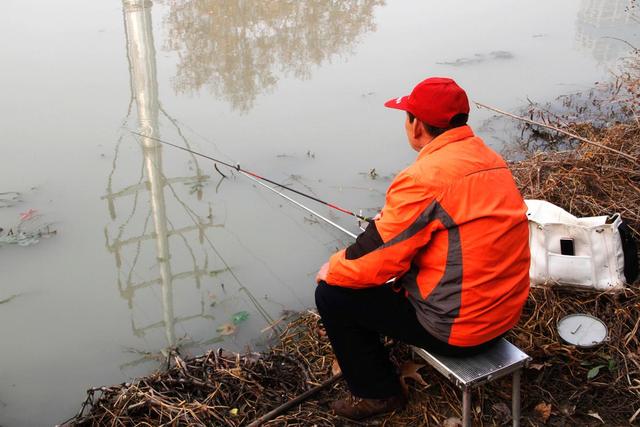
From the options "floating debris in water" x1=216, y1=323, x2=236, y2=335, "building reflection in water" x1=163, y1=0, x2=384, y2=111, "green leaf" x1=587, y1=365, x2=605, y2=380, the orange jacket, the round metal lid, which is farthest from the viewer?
"building reflection in water" x1=163, y1=0, x2=384, y2=111

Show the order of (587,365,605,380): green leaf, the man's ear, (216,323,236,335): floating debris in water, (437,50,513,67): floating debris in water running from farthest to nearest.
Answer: (437,50,513,67): floating debris in water < (216,323,236,335): floating debris in water < (587,365,605,380): green leaf < the man's ear

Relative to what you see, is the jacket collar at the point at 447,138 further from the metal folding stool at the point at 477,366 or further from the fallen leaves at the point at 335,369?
the fallen leaves at the point at 335,369

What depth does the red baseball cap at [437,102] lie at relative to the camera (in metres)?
1.86

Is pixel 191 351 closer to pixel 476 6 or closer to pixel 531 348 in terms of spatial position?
pixel 531 348

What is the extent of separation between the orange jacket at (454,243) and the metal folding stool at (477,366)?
0.08 meters

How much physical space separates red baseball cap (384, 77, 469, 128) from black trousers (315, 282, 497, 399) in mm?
572

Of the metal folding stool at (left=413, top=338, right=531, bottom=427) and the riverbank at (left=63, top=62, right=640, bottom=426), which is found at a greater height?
the metal folding stool at (left=413, top=338, right=531, bottom=427)

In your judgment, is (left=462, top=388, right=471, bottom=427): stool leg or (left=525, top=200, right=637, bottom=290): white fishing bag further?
(left=525, top=200, right=637, bottom=290): white fishing bag

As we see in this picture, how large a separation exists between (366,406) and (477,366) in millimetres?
449

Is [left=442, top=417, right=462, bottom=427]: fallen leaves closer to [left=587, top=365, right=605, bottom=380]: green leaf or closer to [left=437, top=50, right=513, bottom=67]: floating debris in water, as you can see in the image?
[left=587, top=365, right=605, bottom=380]: green leaf

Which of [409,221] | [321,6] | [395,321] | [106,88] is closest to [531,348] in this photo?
[395,321]

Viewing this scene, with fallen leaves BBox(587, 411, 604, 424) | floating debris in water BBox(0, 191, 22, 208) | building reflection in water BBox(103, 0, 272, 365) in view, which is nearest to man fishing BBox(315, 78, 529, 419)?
fallen leaves BBox(587, 411, 604, 424)

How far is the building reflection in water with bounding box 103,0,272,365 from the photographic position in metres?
3.17

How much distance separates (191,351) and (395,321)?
1.27m
